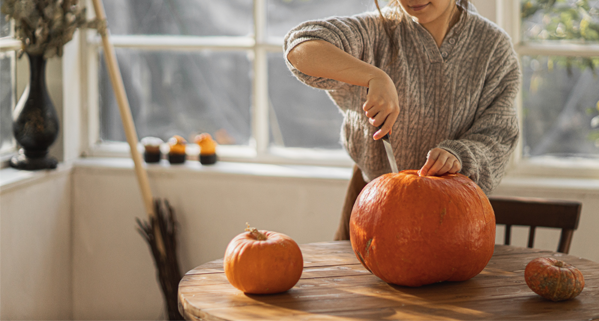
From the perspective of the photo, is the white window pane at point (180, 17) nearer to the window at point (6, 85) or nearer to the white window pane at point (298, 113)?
the white window pane at point (298, 113)

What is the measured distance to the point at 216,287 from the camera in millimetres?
979

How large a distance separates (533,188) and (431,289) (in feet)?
3.76

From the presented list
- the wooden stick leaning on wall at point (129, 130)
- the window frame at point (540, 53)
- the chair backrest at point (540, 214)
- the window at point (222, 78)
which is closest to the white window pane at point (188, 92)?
the window at point (222, 78)

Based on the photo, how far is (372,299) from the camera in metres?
0.91

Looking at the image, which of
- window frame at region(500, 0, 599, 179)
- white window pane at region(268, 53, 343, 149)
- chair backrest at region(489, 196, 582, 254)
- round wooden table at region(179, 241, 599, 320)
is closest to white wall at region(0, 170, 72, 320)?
white window pane at region(268, 53, 343, 149)

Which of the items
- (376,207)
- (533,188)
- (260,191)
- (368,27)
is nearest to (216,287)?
(376,207)

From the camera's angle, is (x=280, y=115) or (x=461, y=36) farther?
(x=280, y=115)

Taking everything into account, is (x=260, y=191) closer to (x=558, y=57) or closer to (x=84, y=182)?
(x=84, y=182)

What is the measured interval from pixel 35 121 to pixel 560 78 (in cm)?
199

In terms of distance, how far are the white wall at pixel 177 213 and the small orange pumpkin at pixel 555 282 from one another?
1194mm

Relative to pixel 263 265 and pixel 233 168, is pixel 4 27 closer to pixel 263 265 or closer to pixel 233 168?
pixel 233 168

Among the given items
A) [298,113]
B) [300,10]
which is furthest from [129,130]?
[300,10]

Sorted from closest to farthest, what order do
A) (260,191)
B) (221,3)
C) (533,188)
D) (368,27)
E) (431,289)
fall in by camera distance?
(431,289) < (368,27) < (533,188) < (260,191) < (221,3)

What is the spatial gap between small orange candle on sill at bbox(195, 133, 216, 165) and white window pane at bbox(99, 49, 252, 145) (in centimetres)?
13
